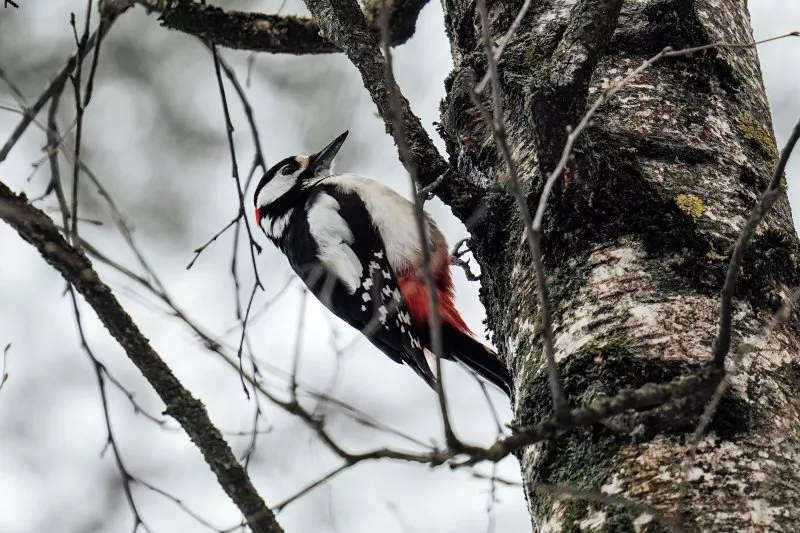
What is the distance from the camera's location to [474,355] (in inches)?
143

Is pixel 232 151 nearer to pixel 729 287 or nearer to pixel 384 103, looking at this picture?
pixel 384 103

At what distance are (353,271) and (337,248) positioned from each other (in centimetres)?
13

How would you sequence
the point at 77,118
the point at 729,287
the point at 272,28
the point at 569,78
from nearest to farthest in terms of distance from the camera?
the point at 729,287 → the point at 569,78 → the point at 77,118 → the point at 272,28

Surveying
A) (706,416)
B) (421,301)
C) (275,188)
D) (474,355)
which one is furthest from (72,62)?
(275,188)

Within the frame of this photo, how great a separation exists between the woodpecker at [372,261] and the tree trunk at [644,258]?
4.09 ft

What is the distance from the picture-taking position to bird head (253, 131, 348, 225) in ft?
16.2

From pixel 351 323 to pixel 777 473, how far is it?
2.83 metres

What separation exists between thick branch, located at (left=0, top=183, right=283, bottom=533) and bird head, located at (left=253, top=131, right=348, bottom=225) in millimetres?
3194

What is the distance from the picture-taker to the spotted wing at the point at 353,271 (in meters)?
4.02

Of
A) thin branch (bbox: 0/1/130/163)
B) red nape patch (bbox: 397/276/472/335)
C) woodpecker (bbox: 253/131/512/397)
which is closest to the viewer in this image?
thin branch (bbox: 0/1/130/163)

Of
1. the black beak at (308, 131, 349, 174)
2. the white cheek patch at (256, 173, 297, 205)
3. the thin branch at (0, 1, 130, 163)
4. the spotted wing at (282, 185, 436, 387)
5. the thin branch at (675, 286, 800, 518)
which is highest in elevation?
the black beak at (308, 131, 349, 174)

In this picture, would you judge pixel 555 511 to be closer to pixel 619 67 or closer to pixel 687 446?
pixel 687 446

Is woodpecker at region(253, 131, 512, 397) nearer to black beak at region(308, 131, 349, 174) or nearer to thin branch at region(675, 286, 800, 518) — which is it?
black beak at region(308, 131, 349, 174)

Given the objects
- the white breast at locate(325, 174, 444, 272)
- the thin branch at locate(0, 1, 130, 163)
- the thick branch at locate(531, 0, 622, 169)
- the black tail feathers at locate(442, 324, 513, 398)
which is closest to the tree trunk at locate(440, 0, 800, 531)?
the thick branch at locate(531, 0, 622, 169)
